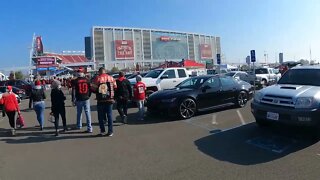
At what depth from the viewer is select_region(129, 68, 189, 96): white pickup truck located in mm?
18656

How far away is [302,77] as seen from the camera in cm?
935

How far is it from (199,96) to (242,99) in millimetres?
2429

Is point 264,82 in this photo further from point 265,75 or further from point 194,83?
point 194,83

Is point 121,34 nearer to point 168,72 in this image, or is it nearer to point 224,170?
point 168,72

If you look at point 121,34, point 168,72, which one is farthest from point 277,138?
point 121,34

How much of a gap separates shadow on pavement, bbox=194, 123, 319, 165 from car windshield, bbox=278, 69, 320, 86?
118 cm

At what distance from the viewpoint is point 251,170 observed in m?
6.18

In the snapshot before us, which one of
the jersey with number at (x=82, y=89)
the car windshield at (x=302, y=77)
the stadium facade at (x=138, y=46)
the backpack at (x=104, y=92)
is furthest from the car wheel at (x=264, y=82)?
the stadium facade at (x=138, y=46)

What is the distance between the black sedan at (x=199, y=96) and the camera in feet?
39.8

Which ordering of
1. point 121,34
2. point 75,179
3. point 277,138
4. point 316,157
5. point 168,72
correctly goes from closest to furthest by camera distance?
1. point 75,179
2. point 316,157
3. point 277,138
4. point 168,72
5. point 121,34

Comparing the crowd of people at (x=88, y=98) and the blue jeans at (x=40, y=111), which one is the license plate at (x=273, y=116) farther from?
the blue jeans at (x=40, y=111)

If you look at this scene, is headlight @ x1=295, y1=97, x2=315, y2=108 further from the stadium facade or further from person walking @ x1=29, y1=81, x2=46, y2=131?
the stadium facade

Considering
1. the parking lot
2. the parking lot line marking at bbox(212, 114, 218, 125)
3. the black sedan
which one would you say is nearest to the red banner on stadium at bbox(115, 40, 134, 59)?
the black sedan

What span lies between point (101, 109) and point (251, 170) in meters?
4.90
